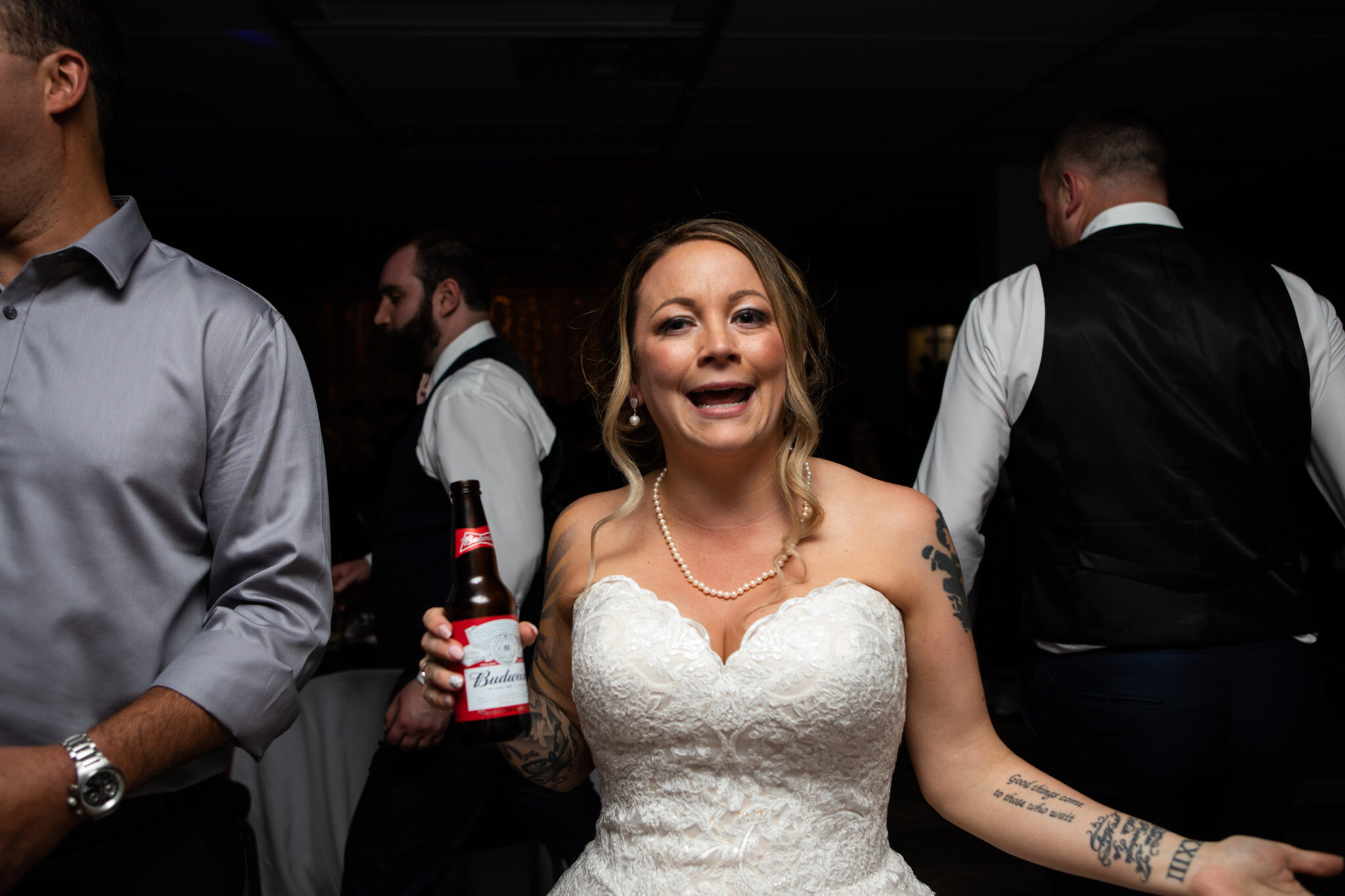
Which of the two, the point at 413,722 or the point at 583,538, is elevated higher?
the point at 583,538

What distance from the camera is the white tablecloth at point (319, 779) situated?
9.32ft

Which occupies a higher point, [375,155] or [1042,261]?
[375,155]

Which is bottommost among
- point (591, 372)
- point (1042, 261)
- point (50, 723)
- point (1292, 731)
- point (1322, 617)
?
point (1322, 617)

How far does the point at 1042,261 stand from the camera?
2086 millimetres

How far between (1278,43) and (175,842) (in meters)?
4.83

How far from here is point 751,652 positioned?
1.37 m

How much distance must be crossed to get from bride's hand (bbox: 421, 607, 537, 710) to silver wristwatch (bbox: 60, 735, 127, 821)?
1.15ft

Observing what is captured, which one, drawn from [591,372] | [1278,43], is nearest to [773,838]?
[591,372]

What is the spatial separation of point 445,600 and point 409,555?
0.14 m

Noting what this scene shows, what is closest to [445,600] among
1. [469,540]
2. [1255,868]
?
[469,540]

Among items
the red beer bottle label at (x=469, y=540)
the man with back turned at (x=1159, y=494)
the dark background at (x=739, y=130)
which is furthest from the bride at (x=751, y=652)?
the man with back turned at (x=1159, y=494)

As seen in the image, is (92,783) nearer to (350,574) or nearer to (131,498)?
(131,498)

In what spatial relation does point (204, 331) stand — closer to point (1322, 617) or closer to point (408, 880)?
point (408, 880)

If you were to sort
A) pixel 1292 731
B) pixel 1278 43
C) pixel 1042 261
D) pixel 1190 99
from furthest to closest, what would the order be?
pixel 1190 99, pixel 1278 43, pixel 1042 261, pixel 1292 731
